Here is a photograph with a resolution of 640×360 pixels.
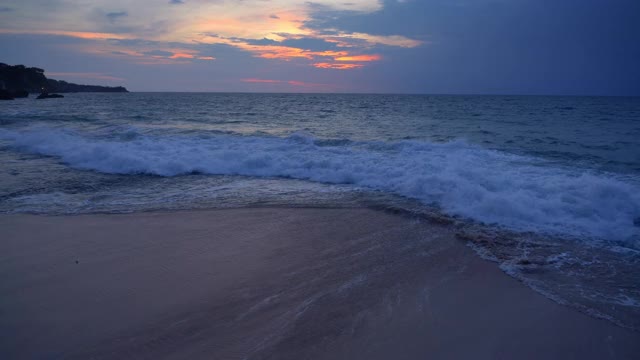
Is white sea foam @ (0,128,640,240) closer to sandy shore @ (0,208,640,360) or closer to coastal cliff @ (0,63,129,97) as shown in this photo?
sandy shore @ (0,208,640,360)

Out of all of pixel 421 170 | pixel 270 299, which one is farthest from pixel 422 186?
pixel 270 299

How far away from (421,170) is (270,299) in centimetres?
689

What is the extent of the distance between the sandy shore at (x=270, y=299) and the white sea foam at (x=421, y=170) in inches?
77.9

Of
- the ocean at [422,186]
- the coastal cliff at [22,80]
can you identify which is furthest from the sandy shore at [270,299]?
the coastal cliff at [22,80]

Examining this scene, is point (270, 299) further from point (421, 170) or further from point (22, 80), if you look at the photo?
point (22, 80)

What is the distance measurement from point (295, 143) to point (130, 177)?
21.1ft

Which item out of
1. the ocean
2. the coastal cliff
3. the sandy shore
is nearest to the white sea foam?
the ocean

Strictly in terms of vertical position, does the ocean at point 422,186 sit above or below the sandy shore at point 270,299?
above

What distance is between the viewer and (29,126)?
70.3 ft

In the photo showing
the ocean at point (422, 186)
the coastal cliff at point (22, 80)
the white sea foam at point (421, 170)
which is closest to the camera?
the ocean at point (422, 186)

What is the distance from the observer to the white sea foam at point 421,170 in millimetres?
7207

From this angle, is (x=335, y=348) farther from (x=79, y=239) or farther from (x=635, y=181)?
(x=635, y=181)

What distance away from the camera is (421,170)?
10328 millimetres

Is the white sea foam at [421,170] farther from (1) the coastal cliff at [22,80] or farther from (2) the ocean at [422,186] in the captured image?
(1) the coastal cliff at [22,80]
